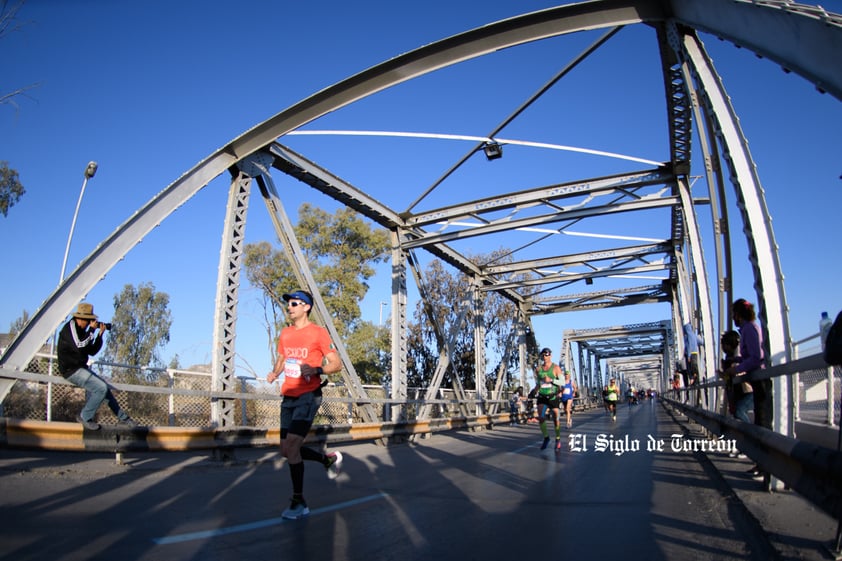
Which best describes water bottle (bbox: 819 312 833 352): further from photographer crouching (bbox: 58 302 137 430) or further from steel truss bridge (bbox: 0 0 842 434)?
photographer crouching (bbox: 58 302 137 430)

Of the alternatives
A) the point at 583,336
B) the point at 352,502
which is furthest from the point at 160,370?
the point at 583,336

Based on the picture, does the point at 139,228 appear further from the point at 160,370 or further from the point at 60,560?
the point at 60,560

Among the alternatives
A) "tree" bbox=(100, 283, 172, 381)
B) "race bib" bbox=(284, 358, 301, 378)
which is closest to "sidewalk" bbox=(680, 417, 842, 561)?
"race bib" bbox=(284, 358, 301, 378)

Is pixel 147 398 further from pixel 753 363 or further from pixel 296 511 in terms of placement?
Result: pixel 753 363

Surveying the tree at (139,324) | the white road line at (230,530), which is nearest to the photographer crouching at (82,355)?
the white road line at (230,530)

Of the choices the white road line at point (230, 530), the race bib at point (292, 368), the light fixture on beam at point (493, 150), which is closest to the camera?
the white road line at point (230, 530)

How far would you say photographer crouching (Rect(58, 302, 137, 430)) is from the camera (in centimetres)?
618

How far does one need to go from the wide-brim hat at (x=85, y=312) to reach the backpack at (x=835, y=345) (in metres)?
7.04

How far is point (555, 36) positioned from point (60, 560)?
7870 millimetres

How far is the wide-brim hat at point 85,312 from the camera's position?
20.9 feet

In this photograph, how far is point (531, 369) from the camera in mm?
31453

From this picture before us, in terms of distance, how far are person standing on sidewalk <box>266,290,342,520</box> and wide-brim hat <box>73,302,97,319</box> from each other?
304 cm

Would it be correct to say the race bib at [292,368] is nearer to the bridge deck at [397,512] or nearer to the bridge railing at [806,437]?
the bridge deck at [397,512]

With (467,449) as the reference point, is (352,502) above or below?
above
